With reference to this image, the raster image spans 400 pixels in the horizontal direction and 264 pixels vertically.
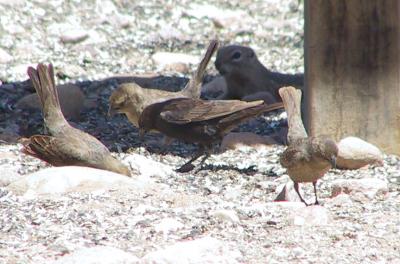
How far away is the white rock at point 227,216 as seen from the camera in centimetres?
539

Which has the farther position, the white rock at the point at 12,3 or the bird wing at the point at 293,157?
the white rock at the point at 12,3

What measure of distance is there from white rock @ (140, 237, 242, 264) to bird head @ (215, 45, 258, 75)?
523cm

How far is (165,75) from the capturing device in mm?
10125

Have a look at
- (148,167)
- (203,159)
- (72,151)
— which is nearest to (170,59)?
(203,159)

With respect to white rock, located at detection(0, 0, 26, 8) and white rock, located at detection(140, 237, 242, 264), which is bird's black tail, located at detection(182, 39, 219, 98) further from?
white rock, located at detection(140, 237, 242, 264)

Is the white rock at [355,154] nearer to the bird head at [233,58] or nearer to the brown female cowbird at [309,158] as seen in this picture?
the brown female cowbird at [309,158]

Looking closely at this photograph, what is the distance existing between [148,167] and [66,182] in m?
1.24

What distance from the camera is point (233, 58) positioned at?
1020cm

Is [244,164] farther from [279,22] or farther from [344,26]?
[279,22]

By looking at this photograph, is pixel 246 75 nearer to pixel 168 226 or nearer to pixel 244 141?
pixel 244 141

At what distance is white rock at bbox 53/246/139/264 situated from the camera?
453cm

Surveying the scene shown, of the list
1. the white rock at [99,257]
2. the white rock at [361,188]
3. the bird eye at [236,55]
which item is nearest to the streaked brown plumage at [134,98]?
the bird eye at [236,55]

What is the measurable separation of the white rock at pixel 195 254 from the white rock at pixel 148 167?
230cm

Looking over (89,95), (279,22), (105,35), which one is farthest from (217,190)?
(279,22)
